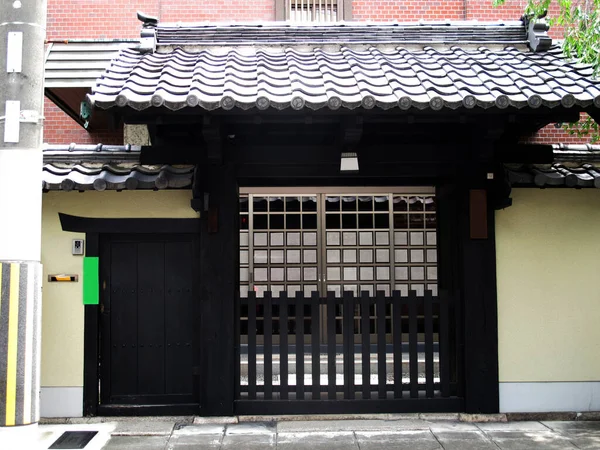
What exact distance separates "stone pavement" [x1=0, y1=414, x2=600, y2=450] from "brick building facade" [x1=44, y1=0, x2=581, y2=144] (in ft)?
20.7

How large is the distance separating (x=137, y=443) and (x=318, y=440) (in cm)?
194

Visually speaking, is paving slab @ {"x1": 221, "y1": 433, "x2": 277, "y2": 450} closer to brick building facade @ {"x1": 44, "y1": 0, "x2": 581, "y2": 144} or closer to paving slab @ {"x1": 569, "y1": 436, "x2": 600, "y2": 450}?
paving slab @ {"x1": 569, "y1": 436, "x2": 600, "y2": 450}

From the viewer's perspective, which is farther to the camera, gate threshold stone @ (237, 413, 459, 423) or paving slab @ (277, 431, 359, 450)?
gate threshold stone @ (237, 413, 459, 423)

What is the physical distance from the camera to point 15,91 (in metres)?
3.46

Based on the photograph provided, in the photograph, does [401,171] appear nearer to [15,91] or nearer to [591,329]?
[591,329]

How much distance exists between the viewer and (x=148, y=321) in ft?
22.5

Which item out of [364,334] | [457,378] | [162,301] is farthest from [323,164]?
[457,378]

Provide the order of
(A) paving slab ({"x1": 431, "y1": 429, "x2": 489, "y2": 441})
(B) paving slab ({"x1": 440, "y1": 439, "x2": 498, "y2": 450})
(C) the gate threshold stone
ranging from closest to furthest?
1. (B) paving slab ({"x1": 440, "y1": 439, "x2": 498, "y2": 450})
2. (A) paving slab ({"x1": 431, "y1": 429, "x2": 489, "y2": 441})
3. (C) the gate threshold stone

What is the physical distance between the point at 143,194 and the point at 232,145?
1270 mm

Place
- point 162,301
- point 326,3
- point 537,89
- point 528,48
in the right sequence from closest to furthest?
point 537,89, point 162,301, point 528,48, point 326,3

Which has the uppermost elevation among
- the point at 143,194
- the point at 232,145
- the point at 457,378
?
the point at 232,145

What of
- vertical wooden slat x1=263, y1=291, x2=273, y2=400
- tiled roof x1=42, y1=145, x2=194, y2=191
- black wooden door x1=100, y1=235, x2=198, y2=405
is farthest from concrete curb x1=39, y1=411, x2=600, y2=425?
tiled roof x1=42, y1=145, x2=194, y2=191

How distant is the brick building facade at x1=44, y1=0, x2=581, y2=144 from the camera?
10930 mm

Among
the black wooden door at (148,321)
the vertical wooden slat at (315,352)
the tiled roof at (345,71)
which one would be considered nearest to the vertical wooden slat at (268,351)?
the vertical wooden slat at (315,352)
